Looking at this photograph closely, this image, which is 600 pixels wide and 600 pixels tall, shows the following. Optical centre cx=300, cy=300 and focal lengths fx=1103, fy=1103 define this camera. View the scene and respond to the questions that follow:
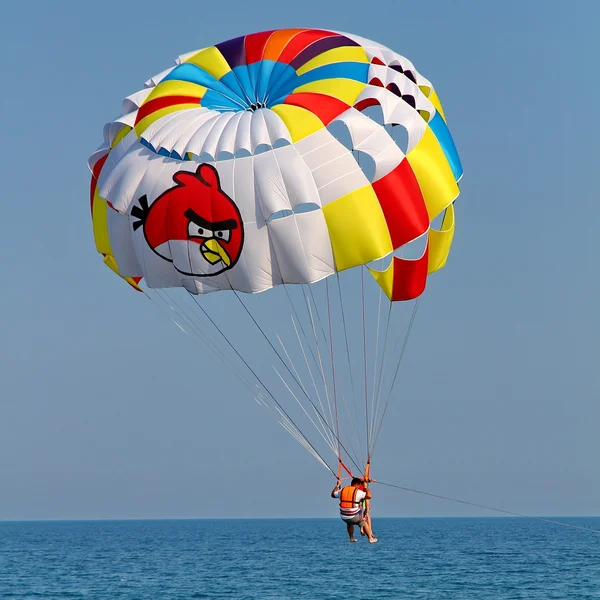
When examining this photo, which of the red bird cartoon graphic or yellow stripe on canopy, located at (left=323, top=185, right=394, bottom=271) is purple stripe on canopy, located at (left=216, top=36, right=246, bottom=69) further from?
yellow stripe on canopy, located at (left=323, top=185, right=394, bottom=271)

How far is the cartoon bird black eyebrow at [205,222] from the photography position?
16186 mm

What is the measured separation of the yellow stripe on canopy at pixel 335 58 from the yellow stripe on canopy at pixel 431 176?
1553 mm

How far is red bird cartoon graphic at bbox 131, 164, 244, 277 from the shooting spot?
1617cm

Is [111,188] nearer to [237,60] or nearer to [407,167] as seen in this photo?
[237,60]

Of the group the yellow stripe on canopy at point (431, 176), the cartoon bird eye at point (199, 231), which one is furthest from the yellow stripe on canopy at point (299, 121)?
the cartoon bird eye at point (199, 231)

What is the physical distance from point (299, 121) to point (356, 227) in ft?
5.77

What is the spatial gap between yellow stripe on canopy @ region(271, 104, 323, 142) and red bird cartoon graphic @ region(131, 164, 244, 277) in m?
1.27

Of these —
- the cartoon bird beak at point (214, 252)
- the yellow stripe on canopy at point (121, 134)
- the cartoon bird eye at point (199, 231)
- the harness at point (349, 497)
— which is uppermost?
the yellow stripe on canopy at point (121, 134)

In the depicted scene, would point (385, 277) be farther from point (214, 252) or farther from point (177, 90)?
point (177, 90)

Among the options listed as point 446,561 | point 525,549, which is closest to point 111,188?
point 446,561

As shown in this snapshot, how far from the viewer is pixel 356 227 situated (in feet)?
52.7

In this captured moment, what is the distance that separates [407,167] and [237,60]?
132 inches

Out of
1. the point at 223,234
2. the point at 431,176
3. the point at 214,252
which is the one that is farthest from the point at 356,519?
the point at 431,176

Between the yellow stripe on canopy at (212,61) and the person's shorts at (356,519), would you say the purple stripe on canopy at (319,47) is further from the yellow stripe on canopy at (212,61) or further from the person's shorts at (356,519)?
the person's shorts at (356,519)
